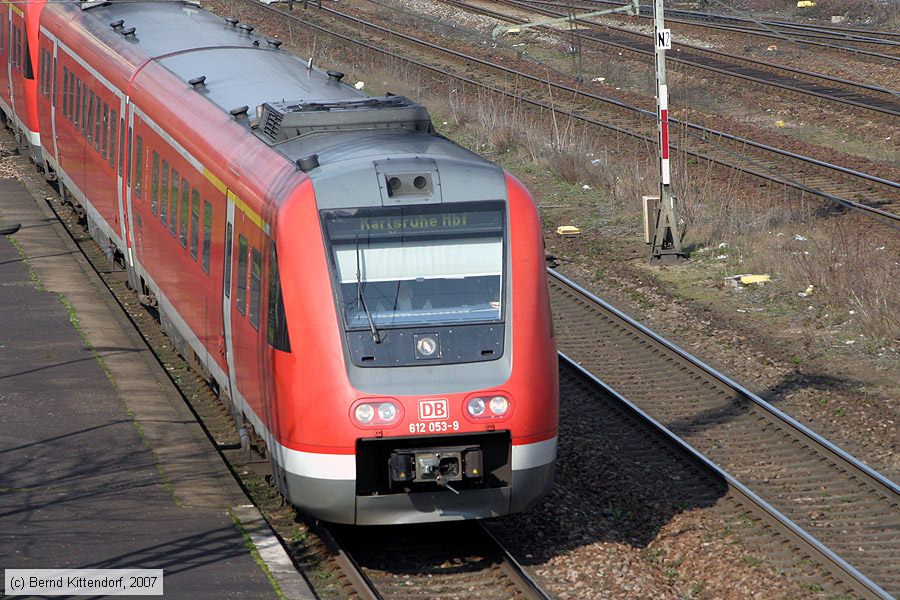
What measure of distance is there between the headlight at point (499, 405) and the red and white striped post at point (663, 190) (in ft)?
29.6

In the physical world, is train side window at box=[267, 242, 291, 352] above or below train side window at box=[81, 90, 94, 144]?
below

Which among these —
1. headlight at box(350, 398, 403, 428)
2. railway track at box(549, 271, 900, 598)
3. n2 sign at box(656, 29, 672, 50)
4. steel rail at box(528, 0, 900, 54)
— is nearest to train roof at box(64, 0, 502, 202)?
headlight at box(350, 398, 403, 428)

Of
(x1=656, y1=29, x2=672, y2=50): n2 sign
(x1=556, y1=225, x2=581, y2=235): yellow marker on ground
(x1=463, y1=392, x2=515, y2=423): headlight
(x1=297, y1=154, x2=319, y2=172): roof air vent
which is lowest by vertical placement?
(x1=556, y1=225, x2=581, y2=235): yellow marker on ground

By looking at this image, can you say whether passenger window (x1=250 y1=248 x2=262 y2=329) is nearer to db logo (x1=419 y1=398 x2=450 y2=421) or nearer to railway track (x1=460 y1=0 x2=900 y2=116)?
db logo (x1=419 y1=398 x2=450 y2=421)

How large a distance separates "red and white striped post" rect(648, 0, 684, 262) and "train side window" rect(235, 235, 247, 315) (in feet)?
27.5

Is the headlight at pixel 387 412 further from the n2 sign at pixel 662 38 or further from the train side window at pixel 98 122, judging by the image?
the n2 sign at pixel 662 38

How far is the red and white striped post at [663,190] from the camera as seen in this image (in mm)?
17391

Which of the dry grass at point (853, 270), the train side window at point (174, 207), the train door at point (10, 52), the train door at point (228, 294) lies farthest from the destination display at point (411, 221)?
the train door at point (10, 52)

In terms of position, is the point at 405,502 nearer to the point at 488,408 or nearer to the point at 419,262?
the point at 488,408

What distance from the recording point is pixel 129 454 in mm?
11305

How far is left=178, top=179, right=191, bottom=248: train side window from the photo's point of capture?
12.1 m

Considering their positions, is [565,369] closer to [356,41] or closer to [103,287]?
[103,287]

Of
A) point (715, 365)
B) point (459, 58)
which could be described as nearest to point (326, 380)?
point (715, 365)

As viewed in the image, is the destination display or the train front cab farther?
the destination display
